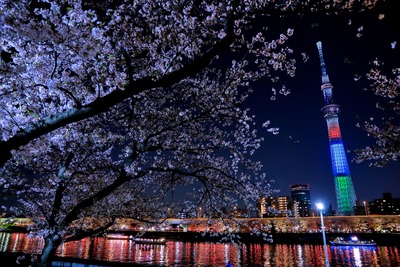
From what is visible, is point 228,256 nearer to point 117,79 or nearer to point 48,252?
point 48,252

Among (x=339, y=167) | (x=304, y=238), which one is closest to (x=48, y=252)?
(x=304, y=238)

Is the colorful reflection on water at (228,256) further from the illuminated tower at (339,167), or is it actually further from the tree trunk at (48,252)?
the illuminated tower at (339,167)

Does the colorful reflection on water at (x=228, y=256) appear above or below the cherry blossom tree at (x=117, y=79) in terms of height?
below

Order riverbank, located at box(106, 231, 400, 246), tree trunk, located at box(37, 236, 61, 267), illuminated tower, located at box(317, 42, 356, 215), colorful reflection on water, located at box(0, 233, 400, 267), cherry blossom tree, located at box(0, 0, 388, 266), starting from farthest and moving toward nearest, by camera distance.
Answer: illuminated tower, located at box(317, 42, 356, 215)
riverbank, located at box(106, 231, 400, 246)
colorful reflection on water, located at box(0, 233, 400, 267)
tree trunk, located at box(37, 236, 61, 267)
cherry blossom tree, located at box(0, 0, 388, 266)

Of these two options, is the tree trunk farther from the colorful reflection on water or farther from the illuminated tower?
the illuminated tower

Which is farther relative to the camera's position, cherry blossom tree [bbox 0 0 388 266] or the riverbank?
the riverbank

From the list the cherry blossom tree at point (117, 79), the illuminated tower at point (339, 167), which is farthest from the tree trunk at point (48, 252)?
the illuminated tower at point (339, 167)

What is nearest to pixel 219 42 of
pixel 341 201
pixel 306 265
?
pixel 306 265

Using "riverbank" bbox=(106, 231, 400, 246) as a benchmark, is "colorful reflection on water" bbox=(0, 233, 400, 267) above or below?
below

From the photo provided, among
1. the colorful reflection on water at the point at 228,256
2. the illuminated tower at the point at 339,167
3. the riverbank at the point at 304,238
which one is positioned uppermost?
the illuminated tower at the point at 339,167

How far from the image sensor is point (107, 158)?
41.9ft

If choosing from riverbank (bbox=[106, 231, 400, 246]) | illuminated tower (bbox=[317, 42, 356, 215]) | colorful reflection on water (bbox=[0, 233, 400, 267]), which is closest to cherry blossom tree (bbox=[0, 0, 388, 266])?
colorful reflection on water (bbox=[0, 233, 400, 267])

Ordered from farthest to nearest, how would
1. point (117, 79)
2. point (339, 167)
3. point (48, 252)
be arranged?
1. point (339, 167)
2. point (48, 252)
3. point (117, 79)

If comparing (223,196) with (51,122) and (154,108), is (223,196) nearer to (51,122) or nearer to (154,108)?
(154,108)
